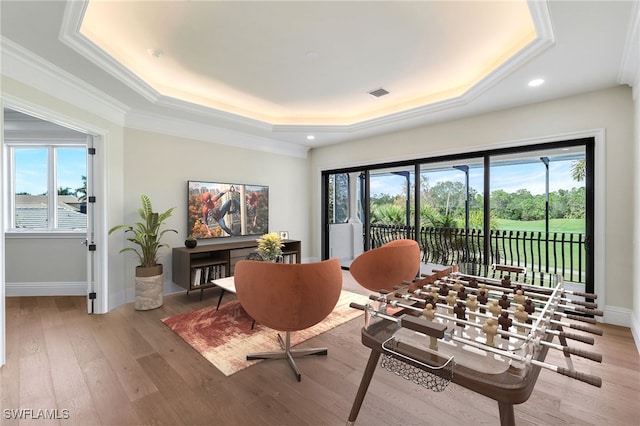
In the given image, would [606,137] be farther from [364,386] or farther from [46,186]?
[46,186]

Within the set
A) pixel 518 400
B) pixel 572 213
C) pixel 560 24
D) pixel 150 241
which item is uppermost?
pixel 560 24

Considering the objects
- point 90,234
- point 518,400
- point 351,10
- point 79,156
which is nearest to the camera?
point 518,400

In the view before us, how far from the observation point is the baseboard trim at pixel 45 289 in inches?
160

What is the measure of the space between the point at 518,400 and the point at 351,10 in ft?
8.55

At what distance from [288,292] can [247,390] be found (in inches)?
29.0

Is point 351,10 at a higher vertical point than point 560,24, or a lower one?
higher

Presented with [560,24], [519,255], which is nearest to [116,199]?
[560,24]

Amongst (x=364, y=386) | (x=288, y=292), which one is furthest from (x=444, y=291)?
(x=288, y=292)

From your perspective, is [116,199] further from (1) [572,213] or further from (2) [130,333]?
(1) [572,213]

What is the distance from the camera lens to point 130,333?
9.37ft

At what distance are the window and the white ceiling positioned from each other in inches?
63.0

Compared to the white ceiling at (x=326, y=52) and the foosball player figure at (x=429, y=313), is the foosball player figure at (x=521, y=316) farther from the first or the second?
the white ceiling at (x=326, y=52)

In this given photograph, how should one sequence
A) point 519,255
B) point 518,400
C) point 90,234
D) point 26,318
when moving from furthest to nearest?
point 519,255, point 90,234, point 26,318, point 518,400

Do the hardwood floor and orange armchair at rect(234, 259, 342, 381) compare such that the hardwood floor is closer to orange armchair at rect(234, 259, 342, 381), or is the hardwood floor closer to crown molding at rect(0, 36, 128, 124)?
orange armchair at rect(234, 259, 342, 381)
